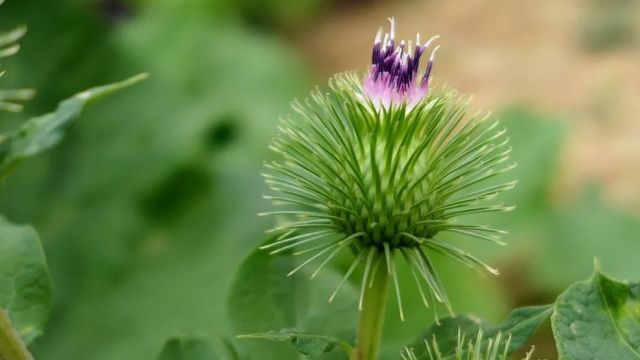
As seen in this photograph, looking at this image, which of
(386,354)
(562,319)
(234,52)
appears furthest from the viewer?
(234,52)

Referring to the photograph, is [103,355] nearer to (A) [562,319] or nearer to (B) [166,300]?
(B) [166,300]

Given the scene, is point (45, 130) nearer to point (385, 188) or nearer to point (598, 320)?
point (385, 188)

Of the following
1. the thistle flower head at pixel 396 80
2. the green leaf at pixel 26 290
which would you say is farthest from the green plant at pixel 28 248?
the thistle flower head at pixel 396 80

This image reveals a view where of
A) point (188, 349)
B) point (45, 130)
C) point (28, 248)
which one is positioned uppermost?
point (45, 130)

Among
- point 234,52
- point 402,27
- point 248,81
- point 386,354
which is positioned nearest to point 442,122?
point 386,354

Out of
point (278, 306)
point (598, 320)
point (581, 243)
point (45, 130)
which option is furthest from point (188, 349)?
point (581, 243)

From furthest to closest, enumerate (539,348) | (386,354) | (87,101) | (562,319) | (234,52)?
1. (234,52)
2. (539,348)
3. (386,354)
4. (87,101)
5. (562,319)

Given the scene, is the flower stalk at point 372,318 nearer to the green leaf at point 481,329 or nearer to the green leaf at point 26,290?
the green leaf at point 481,329
